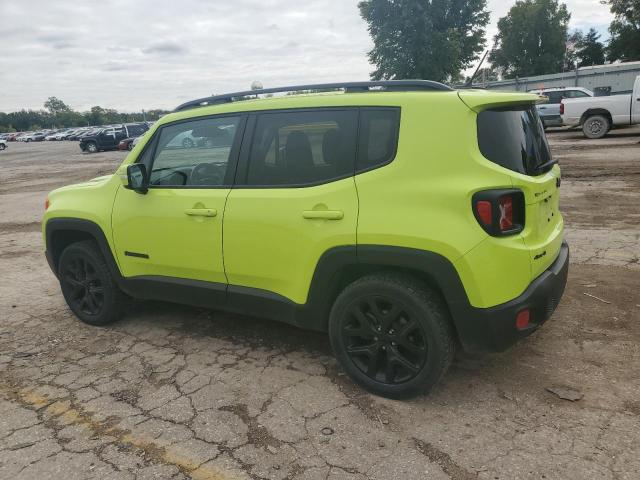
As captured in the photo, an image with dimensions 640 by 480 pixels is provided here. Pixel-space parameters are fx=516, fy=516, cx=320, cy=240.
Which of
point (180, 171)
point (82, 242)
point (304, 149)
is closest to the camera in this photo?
point (304, 149)

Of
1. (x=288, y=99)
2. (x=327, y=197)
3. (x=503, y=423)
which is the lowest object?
(x=503, y=423)

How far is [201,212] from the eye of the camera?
11.3 feet

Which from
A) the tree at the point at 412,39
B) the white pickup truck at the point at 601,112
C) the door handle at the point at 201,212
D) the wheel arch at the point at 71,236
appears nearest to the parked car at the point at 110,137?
the tree at the point at 412,39

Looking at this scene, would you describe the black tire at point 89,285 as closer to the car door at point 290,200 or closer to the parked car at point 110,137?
the car door at point 290,200

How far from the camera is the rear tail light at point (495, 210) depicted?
2549mm

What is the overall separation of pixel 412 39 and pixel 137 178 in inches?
1602

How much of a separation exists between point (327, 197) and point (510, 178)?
99 cm

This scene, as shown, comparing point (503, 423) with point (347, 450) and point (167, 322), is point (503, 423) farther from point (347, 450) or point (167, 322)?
point (167, 322)

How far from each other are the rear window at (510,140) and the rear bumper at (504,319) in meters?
0.63

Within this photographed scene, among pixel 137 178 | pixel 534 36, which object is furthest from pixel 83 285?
pixel 534 36

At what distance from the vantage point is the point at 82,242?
4.31m

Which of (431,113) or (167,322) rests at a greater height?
(431,113)

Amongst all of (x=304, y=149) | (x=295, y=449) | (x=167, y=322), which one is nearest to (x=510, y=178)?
(x=304, y=149)

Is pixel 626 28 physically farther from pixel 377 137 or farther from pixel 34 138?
pixel 34 138
